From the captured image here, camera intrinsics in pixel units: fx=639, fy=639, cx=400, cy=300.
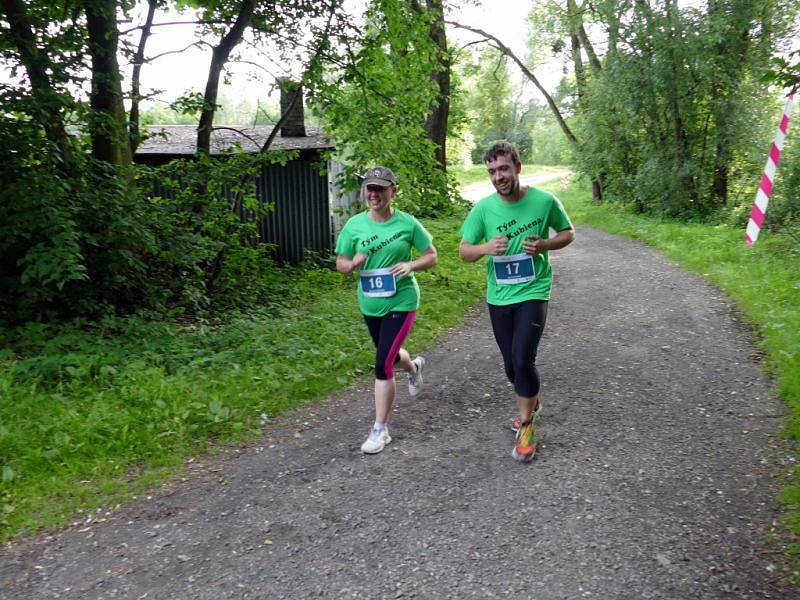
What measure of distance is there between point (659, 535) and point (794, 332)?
Result: 14.4 feet

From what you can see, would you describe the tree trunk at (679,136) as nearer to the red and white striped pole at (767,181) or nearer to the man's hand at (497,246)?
the red and white striped pole at (767,181)

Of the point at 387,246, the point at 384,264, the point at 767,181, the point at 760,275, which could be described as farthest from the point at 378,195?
the point at 767,181

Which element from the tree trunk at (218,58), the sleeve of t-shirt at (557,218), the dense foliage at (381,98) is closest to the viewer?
the sleeve of t-shirt at (557,218)

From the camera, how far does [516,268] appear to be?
4.42 meters

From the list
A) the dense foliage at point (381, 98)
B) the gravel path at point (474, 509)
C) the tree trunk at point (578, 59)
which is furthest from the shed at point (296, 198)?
the tree trunk at point (578, 59)

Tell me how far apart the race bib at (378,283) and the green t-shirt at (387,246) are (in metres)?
0.04

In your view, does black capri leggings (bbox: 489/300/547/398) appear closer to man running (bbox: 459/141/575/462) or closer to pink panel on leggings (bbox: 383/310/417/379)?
man running (bbox: 459/141/575/462)

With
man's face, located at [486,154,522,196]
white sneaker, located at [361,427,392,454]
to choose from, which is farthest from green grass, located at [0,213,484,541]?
man's face, located at [486,154,522,196]

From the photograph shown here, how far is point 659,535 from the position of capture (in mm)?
3564

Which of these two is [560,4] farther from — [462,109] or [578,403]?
[578,403]

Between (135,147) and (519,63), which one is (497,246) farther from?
(519,63)

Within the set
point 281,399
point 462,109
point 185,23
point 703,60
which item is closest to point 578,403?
point 281,399

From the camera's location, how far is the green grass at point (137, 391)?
441 cm

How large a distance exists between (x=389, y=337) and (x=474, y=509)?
139cm
